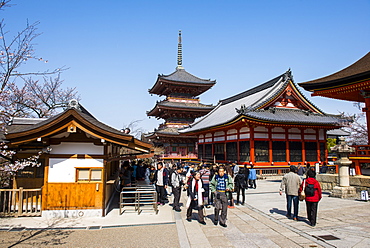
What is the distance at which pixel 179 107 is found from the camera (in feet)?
115

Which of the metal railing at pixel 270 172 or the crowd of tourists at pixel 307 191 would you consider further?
the metal railing at pixel 270 172

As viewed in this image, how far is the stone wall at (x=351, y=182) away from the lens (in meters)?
11.2

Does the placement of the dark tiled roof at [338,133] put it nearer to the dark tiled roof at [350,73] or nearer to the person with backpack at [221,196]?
the dark tiled roof at [350,73]

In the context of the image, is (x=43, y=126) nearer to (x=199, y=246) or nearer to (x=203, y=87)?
(x=199, y=246)

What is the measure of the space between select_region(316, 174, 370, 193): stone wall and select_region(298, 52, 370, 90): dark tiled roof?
180 inches

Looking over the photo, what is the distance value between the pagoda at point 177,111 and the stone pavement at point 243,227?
79.8ft

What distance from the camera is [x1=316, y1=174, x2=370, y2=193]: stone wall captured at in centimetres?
1121

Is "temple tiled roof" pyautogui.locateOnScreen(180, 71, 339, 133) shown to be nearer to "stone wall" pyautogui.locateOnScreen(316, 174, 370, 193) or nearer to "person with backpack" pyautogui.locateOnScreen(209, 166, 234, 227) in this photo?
"stone wall" pyautogui.locateOnScreen(316, 174, 370, 193)

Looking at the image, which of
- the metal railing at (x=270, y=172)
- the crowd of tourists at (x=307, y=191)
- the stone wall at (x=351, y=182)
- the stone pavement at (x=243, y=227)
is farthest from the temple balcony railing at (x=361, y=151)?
the metal railing at (x=270, y=172)

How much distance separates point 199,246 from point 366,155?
9.80 metres

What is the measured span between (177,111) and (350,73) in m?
25.5

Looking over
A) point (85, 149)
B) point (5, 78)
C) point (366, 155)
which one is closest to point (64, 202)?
point (85, 149)

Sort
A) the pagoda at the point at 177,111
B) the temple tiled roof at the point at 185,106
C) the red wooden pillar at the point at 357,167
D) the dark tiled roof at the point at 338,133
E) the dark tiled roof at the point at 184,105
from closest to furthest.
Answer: the red wooden pillar at the point at 357,167
the dark tiled roof at the point at 338,133
the pagoda at the point at 177,111
the temple tiled roof at the point at 185,106
the dark tiled roof at the point at 184,105

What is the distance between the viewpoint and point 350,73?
40.2ft
